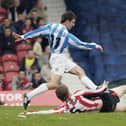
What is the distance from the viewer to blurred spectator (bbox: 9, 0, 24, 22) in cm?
2139

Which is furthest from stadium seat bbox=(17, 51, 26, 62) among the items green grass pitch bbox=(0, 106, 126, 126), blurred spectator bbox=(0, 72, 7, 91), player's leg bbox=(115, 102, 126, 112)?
green grass pitch bbox=(0, 106, 126, 126)

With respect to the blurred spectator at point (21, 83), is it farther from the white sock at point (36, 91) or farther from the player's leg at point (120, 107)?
the player's leg at point (120, 107)

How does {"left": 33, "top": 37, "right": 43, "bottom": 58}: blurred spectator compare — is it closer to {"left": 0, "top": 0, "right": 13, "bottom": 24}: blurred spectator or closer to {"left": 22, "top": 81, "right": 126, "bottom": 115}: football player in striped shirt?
{"left": 0, "top": 0, "right": 13, "bottom": 24}: blurred spectator

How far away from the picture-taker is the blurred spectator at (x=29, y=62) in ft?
67.0

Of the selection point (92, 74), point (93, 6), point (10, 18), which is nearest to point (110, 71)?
point (92, 74)

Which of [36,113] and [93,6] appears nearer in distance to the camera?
[36,113]

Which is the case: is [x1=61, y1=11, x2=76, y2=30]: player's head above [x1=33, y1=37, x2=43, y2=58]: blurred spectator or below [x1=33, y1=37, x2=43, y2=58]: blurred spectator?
above

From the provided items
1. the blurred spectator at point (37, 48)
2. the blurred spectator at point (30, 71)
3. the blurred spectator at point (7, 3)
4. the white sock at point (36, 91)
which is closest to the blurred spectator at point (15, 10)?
the blurred spectator at point (7, 3)

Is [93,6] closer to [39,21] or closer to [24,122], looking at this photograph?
[39,21]

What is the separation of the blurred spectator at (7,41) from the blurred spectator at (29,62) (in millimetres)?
482

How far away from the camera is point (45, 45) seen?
21.4 metres

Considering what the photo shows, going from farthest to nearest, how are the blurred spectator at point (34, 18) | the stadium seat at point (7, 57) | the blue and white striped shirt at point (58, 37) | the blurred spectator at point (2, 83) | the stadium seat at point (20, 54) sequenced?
the blurred spectator at point (34, 18) → the stadium seat at point (20, 54) → the stadium seat at point (7, 57) → the blurred spectator at point (2, 83) → the blue and white striped shirt at point (58, 37)

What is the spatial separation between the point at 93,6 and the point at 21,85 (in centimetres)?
352

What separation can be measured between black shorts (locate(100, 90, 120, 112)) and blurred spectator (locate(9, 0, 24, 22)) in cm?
927
